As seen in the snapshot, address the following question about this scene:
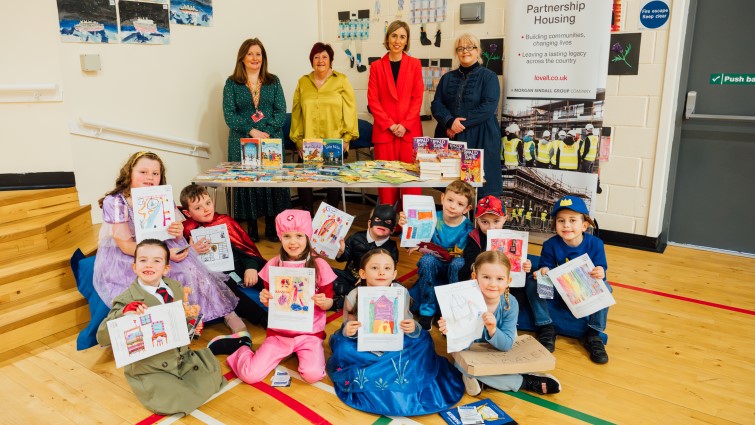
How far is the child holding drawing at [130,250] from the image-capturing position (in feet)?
10.5

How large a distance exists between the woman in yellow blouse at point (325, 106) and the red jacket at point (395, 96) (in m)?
0.22

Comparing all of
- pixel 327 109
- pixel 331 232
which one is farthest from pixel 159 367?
pixel 327 109

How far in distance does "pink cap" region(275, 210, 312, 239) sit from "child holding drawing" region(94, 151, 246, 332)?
0.63 metres

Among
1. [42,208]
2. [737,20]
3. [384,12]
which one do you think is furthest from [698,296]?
[42,208]

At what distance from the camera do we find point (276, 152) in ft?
14.6

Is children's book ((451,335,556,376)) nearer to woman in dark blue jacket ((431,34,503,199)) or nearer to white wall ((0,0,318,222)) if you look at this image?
woman in dark blue jacket ((431,34,503,199))

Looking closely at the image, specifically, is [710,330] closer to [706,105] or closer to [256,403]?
[706,105]

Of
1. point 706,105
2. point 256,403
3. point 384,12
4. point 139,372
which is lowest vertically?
point 256,403

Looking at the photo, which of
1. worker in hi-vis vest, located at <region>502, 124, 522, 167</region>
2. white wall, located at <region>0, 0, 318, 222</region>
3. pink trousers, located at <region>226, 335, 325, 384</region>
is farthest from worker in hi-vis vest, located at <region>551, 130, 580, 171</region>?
white wall, located at <region>0, 0, 318, 222</region>

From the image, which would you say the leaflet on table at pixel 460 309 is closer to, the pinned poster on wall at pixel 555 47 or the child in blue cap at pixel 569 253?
the child in blue cap at pixel 569 253

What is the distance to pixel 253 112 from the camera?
16.1 feet

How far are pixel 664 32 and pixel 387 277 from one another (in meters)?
3.20

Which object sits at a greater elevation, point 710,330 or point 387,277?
point 387,277

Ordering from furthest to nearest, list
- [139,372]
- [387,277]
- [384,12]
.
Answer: [384,12], [387,277], [139,372]
